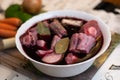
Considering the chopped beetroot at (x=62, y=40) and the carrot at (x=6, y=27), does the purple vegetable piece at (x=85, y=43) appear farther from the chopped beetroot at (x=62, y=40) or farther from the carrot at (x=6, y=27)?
the carrot at (x=6, y=27)

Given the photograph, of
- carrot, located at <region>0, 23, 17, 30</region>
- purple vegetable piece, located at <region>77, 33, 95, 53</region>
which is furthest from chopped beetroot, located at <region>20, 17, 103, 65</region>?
carrot, located at <region>0, 23, 17, 30</region>

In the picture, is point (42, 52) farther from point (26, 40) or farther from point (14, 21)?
point (14, 21)

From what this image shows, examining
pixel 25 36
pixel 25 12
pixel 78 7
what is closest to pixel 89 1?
pixel 78 7

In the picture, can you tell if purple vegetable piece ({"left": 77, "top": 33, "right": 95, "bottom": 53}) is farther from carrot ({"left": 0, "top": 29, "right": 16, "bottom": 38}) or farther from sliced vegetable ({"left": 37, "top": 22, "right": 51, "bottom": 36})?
carrot ({"left": 0, "top": 29, "right": 16, "bottom": 38})

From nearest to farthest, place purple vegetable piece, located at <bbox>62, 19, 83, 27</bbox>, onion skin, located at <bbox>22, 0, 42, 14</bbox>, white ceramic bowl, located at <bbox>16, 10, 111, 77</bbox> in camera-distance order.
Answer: white ceramic bowl, located at <bbox>16, 10, 111, 77</bbox>, purple vegetable piece, located at <bbox>62, 19, 83, 27</bbox>, onion skin, located at <bbox>22, 0, 42, 14</bbox>

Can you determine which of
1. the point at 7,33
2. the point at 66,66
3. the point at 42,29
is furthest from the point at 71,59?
the point at 7,33

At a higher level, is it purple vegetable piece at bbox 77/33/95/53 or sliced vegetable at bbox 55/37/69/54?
purple vegetable piece at bbox 77/33/95/53
